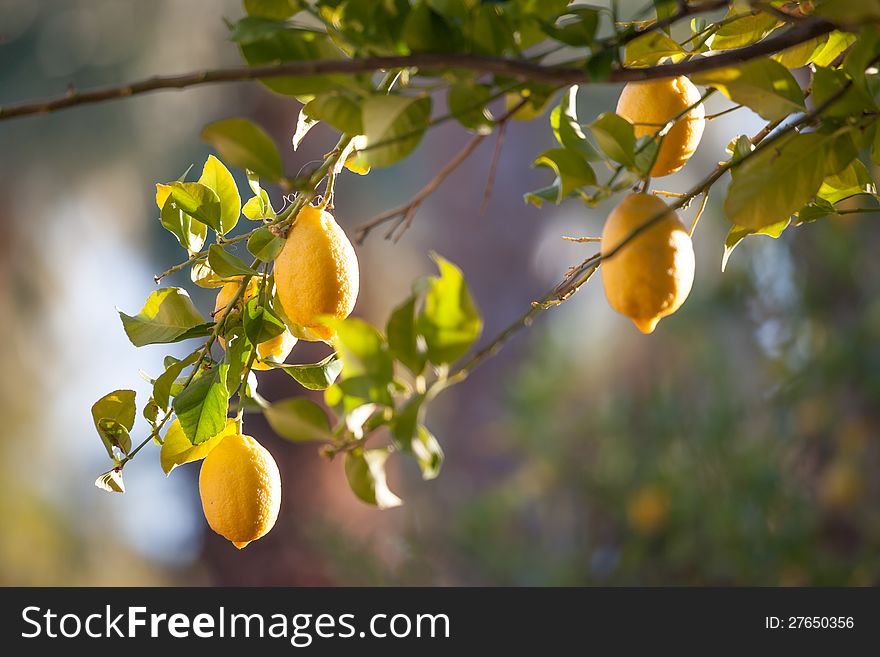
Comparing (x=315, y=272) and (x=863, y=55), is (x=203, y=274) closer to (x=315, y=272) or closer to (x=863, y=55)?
(x=315, y=272)

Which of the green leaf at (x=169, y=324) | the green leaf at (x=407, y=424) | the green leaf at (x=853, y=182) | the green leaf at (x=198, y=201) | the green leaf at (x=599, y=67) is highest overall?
the green leaf at (x=198, y=201)

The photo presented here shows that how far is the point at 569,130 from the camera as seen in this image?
1.06 feet

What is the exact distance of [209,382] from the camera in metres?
0.34

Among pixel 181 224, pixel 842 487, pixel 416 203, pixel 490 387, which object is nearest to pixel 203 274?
pixel 181 224

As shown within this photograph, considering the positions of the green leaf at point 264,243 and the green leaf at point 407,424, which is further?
the green leaf at point 264,243

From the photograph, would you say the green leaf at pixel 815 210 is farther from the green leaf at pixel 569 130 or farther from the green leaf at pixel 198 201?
the green leaf at pixel 198 201

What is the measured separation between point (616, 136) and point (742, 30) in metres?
0.12

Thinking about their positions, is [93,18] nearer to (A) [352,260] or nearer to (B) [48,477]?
(B) [48,477]

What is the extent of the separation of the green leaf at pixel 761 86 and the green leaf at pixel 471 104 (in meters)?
0.07

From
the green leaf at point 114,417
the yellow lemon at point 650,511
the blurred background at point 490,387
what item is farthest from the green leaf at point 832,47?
the yellow lemon at point 650,511

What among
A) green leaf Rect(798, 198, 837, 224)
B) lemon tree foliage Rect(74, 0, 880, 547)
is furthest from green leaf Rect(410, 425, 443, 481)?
green leaf Rect(798, 198, 837, 224)

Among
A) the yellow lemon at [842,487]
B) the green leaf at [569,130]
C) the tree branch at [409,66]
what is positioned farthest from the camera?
the yellow lemon at [842,487]

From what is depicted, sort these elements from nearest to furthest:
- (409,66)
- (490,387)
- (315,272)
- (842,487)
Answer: (409,66) → (315,272) → (842,487) → (490,387)

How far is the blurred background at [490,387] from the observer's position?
1.99 meters
